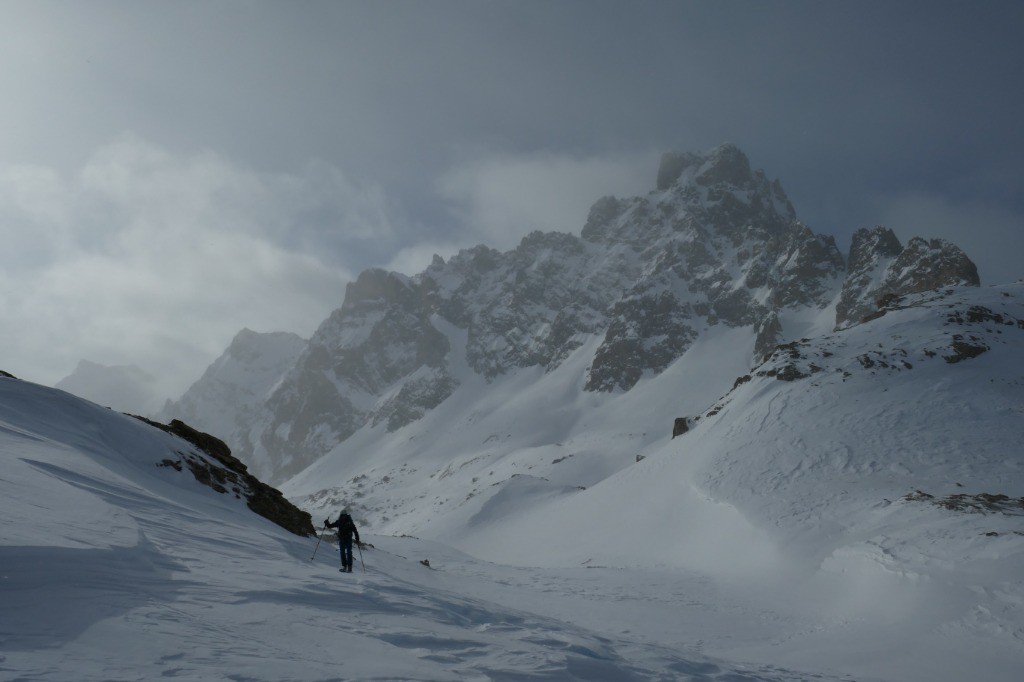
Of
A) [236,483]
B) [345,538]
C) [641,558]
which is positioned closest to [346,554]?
[345,538]

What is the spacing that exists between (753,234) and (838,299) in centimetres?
5586

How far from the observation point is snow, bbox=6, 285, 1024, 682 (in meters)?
7.34

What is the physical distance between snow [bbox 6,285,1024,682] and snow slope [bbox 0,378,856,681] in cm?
5

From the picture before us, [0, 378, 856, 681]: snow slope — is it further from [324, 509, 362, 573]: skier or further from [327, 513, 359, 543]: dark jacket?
[327, 513, 359, 543]: dark jacket

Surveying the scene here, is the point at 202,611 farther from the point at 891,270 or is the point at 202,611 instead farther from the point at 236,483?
the point at 891,270

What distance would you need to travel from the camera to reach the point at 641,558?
109ft

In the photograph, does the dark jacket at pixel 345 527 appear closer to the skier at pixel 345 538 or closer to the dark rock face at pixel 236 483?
the skier at pixel 345 538

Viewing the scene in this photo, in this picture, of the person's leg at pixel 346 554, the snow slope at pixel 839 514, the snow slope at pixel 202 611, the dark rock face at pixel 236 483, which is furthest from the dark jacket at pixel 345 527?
the snow slope at pixel 839 514

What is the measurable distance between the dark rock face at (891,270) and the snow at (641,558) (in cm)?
5369

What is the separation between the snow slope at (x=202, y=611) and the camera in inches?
245

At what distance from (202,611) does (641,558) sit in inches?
1156

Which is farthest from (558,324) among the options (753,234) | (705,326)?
(753,234)

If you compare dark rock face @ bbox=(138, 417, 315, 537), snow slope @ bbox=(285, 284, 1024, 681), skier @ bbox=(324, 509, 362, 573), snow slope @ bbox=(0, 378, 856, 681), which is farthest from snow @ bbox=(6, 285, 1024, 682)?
skier @ bbox=(324, 509, 362, 573)

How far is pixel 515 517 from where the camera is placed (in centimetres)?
6172
